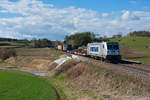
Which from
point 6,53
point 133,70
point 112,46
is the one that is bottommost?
point 133,70

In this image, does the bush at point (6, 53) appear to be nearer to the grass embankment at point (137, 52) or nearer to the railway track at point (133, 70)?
the grass embankment at point (137, 52)

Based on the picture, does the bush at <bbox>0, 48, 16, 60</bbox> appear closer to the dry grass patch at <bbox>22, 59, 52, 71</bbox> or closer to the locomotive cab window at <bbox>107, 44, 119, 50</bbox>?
the dry grass patch at <bbox>22, 59, 52, 71</bbox>

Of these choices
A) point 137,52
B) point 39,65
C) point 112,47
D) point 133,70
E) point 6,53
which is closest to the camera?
point 133,70

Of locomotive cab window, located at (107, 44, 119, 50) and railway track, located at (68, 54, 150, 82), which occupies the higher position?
locomotive cab window, located at (107, 44, 119, 50)

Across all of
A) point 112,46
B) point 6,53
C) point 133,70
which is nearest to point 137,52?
point 112,46

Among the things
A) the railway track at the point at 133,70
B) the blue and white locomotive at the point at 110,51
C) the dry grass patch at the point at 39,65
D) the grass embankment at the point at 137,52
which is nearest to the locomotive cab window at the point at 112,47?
the blue and white locomotive at the point at 110,51

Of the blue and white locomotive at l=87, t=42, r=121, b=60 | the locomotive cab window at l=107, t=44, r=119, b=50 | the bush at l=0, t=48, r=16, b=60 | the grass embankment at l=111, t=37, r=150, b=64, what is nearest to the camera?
the blue and white locomotive at l=87, t=42, r=121, b=60

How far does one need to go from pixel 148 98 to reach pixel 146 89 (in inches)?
81.8

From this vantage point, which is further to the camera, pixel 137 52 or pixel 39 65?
pixel 137 52

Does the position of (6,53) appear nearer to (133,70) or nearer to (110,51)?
(110,51)

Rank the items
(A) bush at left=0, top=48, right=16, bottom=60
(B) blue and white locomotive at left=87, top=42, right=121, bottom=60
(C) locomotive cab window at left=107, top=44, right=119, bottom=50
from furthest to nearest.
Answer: (A) bush at left=0, top=48, right=16, bottom=60 < (C) locomotive cab window at left=107, top=44, right=119, bottom=50 < (B) blue and white locomotive at left=87, top=42, right=121, bottom=60

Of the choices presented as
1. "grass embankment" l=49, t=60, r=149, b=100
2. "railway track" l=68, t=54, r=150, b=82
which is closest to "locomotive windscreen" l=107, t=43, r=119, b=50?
"railway track" l=68, t=54, r=150, b=82

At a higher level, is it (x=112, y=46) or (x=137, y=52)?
(x=112, y=46)

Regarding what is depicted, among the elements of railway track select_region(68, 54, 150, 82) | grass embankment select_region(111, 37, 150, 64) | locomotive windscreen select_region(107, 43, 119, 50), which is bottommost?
railway track select_region(68, 54, 150, 82)
